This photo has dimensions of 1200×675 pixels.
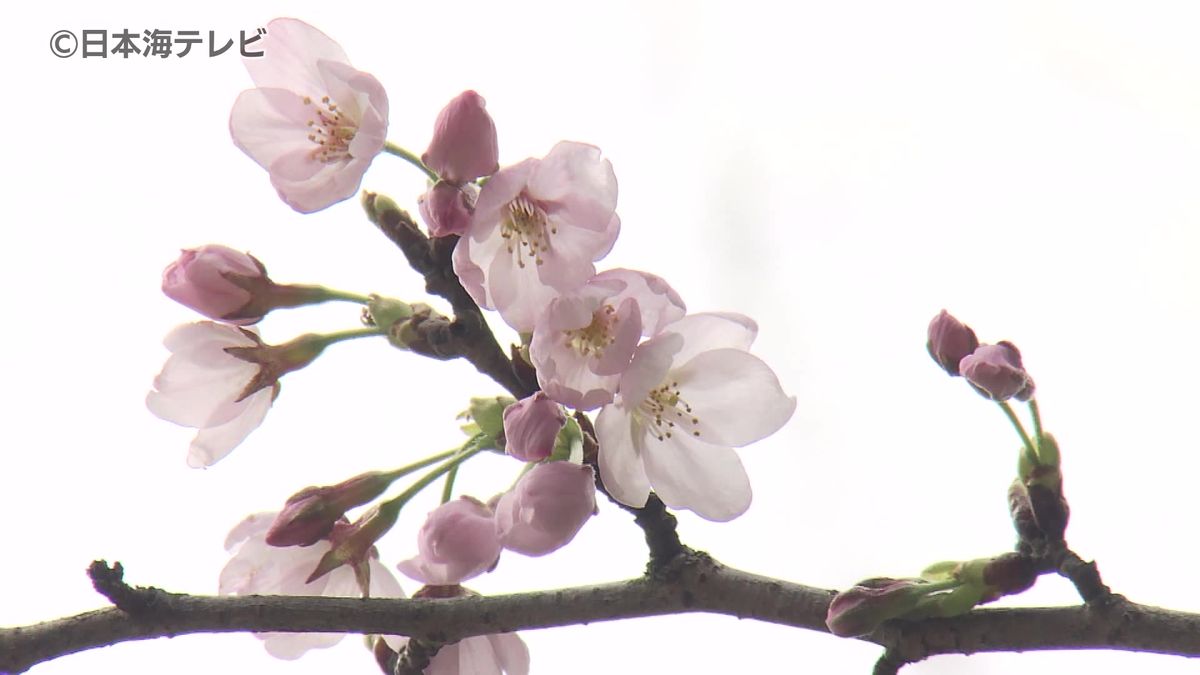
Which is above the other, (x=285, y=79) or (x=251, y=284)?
(x=285, y=79)

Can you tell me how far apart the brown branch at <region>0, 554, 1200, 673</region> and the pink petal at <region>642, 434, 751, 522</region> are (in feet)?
0.10

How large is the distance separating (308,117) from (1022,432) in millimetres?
404

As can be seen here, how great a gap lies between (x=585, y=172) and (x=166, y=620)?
0.30m

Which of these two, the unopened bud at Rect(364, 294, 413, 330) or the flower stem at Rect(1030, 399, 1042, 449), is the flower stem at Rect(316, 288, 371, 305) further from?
the flower stem at Rect(1030, 399, 1042, 449)

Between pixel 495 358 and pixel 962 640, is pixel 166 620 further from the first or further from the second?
pixel 962 640

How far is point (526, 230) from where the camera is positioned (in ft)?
1.89

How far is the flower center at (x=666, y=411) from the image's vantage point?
615mm

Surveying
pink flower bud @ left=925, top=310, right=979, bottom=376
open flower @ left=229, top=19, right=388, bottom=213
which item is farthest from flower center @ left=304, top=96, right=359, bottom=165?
pink flower bud @ left=925, top=310, right=979, bottom=376

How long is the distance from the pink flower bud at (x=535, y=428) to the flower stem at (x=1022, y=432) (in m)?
0.22

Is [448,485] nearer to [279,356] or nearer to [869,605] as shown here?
[279,356]

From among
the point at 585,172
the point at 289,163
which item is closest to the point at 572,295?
the point at 585,172

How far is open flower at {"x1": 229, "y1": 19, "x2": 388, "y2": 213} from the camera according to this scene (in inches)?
22.6

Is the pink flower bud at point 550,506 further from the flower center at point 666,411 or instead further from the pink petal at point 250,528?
the pink petal at point 250,528

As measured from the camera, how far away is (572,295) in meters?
0.55
